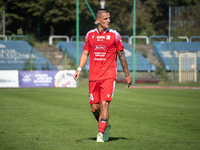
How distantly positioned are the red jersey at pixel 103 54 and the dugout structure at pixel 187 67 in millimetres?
23759

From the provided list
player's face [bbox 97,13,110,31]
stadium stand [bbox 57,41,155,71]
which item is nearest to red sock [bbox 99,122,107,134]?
player's face [bbox 97,13,110,31]

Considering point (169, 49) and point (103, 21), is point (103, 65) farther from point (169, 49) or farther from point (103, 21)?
point (169, 49)

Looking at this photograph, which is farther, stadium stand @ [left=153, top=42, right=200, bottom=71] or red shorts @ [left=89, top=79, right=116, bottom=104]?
stadium stand @ [left=153, top=42, right=200, bottom=71]

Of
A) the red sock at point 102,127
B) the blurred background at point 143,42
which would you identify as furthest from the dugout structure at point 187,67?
the red sock at point 102,127

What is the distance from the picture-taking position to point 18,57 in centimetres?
3006

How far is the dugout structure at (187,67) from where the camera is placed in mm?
28938

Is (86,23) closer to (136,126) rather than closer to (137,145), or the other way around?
(136,126)

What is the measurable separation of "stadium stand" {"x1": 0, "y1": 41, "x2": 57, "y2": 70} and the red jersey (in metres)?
21.9

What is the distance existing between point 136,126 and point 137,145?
2096 mm

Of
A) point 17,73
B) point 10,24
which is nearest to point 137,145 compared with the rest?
point 17,73

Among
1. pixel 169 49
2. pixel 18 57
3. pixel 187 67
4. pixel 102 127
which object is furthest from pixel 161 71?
pixel 102 127

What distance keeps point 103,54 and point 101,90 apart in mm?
616

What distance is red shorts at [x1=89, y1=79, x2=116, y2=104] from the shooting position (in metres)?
5.88

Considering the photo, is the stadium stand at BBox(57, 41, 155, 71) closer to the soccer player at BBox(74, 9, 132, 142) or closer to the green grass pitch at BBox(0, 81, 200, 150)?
the green grass pitch at BBox(0, 81, 200, 150)
